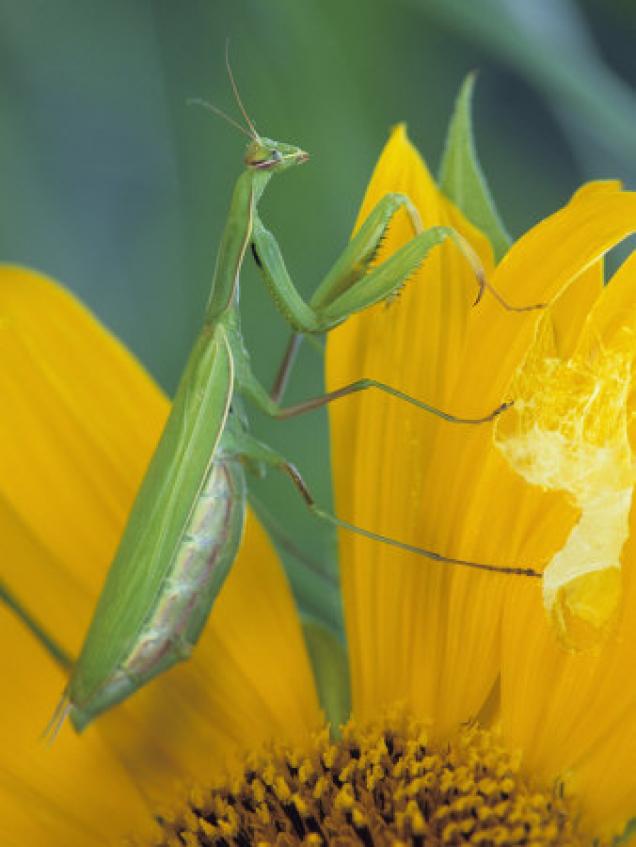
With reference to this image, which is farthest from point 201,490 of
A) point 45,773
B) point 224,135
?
point 224,135

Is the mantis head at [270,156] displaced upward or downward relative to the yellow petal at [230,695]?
upward

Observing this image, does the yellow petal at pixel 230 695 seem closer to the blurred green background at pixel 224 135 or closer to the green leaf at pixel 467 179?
the blurred green background at pixel 224 135

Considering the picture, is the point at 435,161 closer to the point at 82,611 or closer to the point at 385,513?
the point at 385,513

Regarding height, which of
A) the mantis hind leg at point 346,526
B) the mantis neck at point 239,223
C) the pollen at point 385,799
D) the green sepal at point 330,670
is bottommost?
the pollen at point 385,799

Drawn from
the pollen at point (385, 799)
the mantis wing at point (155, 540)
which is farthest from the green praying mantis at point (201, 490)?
the pollen at point (385, 799)

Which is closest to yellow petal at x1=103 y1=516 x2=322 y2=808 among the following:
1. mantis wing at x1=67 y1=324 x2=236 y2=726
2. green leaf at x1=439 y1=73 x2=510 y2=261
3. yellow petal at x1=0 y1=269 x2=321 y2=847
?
yellow petal at x1=0 y1=269 x2=321 y2=847

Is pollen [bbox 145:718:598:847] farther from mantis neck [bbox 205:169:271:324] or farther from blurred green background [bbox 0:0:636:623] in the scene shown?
mantis neck [bbox 205:169:271:324]

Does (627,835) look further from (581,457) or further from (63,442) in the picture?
(63,442)

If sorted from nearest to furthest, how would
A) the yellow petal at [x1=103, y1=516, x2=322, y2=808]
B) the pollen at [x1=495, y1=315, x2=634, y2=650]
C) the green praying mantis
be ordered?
the pollen at [x1=495, y1=315, x2=634, y2=650], the green praying mantis, the yellow petal at [x1=103, y1=516, x2=322, y2=808]
